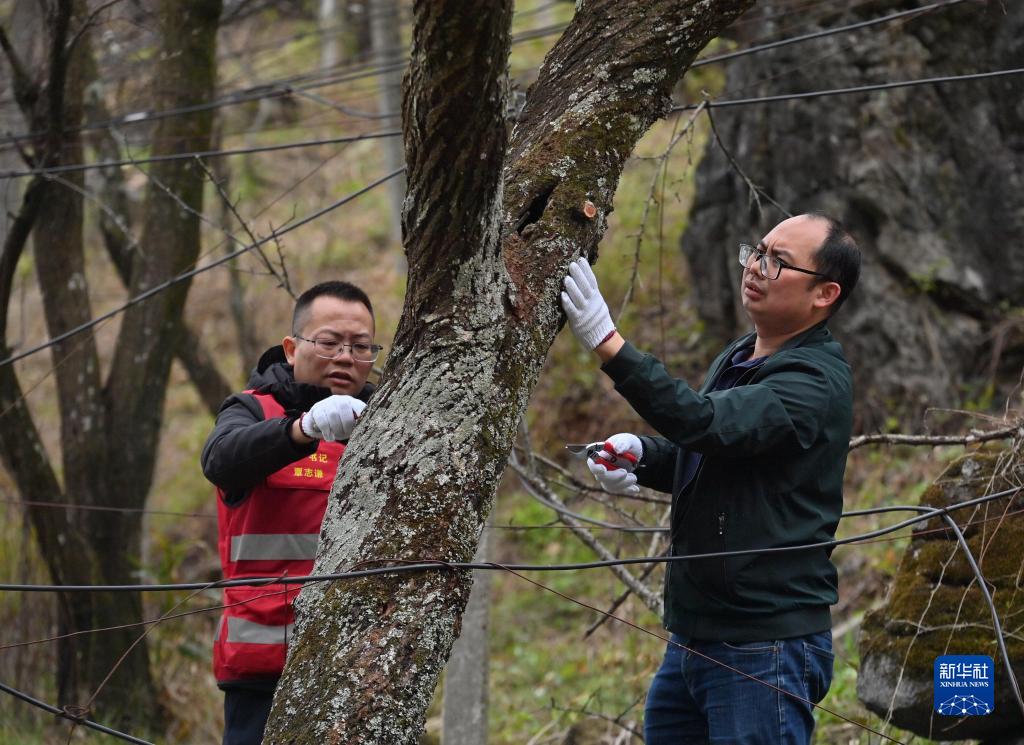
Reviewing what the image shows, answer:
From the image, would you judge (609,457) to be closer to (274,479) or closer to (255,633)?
(274,479)

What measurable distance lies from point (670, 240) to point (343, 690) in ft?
26.4

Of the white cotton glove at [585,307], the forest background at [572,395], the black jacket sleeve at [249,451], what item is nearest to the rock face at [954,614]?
the forest background at [572,395]

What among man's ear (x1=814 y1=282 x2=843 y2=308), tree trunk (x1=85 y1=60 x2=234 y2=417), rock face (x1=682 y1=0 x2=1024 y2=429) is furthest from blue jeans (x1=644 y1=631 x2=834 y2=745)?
rock face (x1=682 y1=0 x2=1024 y2=429)

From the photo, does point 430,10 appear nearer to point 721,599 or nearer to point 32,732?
point 721,599

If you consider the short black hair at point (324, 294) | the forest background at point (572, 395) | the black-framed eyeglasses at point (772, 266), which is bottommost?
the forest background at point (572, 395)

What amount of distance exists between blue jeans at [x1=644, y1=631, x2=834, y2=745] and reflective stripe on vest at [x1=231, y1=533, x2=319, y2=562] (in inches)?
40.9

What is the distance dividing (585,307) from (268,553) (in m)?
1.14

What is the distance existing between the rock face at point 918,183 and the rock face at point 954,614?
3.69m

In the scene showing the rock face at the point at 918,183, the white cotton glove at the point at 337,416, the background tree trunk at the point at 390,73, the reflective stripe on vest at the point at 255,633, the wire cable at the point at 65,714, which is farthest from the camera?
the background tree trunk at the point at 390,73

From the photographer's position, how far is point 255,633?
9.15 ft

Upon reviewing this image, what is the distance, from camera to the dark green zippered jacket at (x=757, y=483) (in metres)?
2.21

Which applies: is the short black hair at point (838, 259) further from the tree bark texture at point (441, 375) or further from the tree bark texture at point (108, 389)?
the tree bark texture at point (108, 389)

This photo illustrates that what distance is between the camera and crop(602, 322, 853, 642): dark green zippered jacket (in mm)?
2209

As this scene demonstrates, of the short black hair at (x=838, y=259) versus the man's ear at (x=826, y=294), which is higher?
the short black hair at (x=838, y=259)
